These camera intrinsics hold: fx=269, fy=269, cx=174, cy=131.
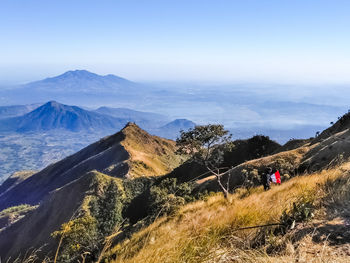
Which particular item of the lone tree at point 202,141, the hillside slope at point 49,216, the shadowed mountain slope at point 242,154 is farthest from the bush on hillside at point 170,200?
the hillside slope at point 49,216

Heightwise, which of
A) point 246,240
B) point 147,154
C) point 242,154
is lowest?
point 147,154

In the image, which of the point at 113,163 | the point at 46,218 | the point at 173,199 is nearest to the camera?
the point at 173,199

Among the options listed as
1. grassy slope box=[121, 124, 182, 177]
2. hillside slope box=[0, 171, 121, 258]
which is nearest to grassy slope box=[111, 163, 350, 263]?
hillside slope box=[0, 171, 121, 258]

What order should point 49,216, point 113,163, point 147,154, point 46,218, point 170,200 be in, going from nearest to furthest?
point 170,200
point 49,216
point 46,218
point 113,163
point 147,154

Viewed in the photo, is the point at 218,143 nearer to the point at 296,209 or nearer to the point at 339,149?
the point at 339,149

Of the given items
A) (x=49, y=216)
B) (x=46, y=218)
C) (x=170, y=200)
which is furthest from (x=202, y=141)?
(x=46, y=218)

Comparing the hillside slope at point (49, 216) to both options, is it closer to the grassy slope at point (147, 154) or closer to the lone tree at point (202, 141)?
the grassy slope at point (147, 154)

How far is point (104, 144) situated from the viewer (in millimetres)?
134000

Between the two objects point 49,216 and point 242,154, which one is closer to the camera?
point 242,154

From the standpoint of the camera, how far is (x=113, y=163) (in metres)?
104

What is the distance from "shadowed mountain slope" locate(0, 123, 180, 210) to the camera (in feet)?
326

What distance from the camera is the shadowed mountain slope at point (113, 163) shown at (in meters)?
99.4

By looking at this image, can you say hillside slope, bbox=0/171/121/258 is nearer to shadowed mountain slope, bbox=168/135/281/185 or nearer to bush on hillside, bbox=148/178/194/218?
shadowed mountain slope, bbox=168/135/281/185

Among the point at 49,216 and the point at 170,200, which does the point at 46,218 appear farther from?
the point at 170,200
